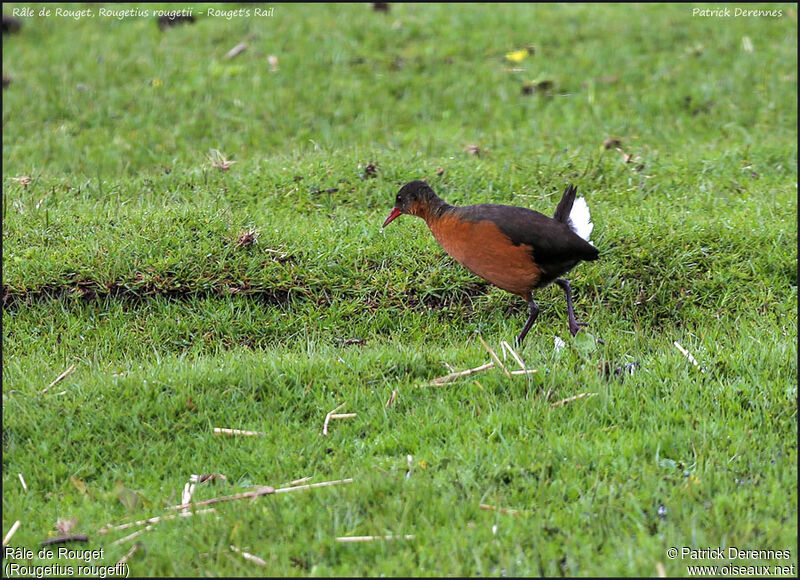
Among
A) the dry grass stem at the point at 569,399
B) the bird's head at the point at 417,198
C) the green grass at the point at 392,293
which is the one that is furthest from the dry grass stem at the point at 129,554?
the bird's head at the point at 417,198

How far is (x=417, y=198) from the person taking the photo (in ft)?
18.2

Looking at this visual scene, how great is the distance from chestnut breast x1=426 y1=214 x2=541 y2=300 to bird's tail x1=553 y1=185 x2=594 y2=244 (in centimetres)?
44

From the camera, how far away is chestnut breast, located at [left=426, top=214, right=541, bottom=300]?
4.94 m

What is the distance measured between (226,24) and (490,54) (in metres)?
3.10

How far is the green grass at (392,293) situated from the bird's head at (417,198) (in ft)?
1.43

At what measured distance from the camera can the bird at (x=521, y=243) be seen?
4.93 metres

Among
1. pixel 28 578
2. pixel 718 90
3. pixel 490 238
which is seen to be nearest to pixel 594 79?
pixel 718 90

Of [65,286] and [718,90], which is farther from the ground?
[718,90]

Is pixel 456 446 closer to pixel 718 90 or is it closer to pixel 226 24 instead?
pixel 718 90

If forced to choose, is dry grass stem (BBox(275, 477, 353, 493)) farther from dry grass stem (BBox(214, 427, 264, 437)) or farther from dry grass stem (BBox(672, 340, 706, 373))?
dry grass stem (BBox(672, 340, 706, 373))

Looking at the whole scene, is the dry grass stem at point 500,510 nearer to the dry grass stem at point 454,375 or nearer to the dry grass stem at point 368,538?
the dry grass stem at point 368,538

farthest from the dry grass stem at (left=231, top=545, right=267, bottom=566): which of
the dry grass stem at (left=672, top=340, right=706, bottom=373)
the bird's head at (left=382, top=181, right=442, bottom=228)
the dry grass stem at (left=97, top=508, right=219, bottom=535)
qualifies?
the bird's head at (left=382, top=181, right=442, bottom=228)

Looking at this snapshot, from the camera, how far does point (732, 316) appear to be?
546 centimetres

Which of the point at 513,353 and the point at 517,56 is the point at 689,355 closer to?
the point at 513,353
